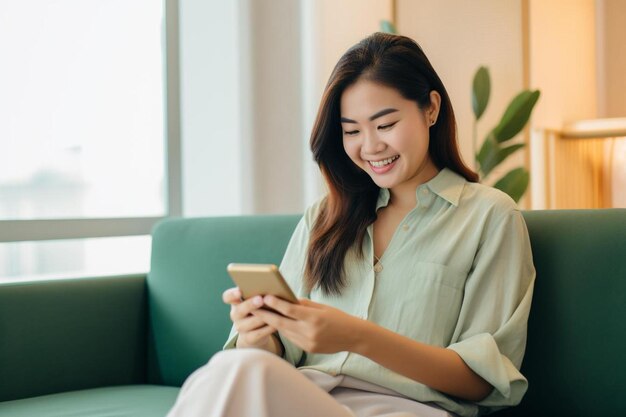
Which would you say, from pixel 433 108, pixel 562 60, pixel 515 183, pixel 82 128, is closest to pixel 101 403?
pixel 433 108

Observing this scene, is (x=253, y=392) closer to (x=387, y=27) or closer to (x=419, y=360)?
(x=419, y=360)

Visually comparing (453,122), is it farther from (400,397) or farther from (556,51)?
(556,51)

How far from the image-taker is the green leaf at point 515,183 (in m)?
3.27

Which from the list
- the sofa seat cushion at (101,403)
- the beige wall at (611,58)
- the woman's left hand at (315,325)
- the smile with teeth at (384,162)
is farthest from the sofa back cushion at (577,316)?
the beige wall at (611,58)

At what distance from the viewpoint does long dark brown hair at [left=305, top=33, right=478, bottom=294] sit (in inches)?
60.4

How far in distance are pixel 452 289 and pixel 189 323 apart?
90 centimetres

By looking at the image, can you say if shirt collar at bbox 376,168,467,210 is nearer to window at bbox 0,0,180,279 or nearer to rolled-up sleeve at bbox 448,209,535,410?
rolled-up sleeve at bbox 448,209,535,410

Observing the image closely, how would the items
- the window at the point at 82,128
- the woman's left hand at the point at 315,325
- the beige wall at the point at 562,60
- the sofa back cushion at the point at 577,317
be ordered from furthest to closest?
the beige wall at the point at 562,60 → the window at the point at 82,128 → the sofa back cushion at the point at 577,317 → the woman's left hand at the point at 315,325

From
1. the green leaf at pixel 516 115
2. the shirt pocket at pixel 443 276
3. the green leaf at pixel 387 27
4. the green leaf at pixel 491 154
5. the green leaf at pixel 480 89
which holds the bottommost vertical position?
the shirt pocket at pixel 443 276

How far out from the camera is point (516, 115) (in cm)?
320

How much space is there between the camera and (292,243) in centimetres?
173

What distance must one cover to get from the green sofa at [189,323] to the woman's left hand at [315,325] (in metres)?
0.49

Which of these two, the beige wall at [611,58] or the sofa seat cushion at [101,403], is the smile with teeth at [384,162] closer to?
the sofa seat cushion at [101,403]

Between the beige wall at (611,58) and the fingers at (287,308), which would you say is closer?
the fingers at (287,308)
